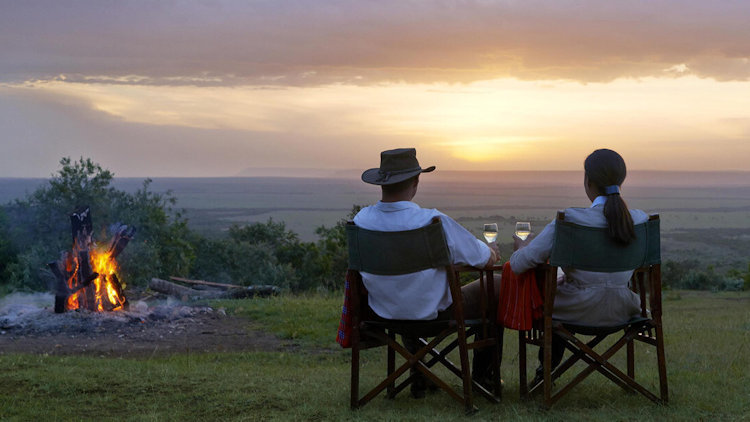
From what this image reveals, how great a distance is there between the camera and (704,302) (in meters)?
16.9

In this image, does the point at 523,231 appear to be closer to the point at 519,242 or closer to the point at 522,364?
the point at 519,242

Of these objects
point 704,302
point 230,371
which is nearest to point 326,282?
point 704,302

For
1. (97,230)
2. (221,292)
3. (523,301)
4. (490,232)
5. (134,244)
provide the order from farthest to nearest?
(134,244)
(97,230)
(221,292)
(490,232)
(523,301)

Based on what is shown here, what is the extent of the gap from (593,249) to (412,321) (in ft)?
3.84

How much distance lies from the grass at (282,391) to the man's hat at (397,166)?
1.44m

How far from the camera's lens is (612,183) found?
4508mm

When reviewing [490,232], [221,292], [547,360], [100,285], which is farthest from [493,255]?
[221,292]

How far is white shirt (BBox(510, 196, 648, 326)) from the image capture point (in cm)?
444

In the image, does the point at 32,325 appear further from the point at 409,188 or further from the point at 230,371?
the point at 409,188

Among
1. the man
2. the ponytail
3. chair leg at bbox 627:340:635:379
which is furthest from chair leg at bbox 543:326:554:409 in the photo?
chair leg at bbox 627:340:635:379

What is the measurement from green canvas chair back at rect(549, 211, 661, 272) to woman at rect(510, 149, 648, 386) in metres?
0.05

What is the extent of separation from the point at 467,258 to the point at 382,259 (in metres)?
0.51

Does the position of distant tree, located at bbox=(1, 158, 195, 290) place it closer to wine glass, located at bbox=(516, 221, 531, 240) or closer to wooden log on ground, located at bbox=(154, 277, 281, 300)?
wooden log on ground, located at bbox=(154, 277, 281, 300)

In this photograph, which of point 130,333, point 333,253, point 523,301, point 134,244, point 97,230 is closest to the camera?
point 523,301
